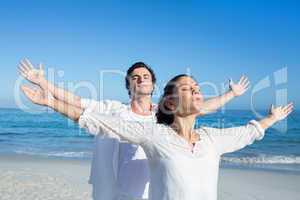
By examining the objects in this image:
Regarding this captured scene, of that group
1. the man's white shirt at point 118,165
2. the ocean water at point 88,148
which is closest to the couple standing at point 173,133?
the man's white shirt at point 118,165

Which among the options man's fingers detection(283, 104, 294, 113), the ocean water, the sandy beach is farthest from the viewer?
the ocean water

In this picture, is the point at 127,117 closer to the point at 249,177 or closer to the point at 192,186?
the point at 192,186

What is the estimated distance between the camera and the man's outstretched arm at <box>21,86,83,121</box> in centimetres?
236

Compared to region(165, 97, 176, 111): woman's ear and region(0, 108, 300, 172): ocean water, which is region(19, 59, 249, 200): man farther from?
region(0, 108, 300, 172): ocean water

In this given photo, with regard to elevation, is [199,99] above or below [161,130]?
above

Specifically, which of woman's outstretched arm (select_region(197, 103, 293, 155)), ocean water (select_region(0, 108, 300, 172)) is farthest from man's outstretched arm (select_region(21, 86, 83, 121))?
ocean water (select_region(0, 108, 300, 172))

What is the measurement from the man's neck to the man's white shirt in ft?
0.14

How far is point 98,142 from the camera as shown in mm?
3160

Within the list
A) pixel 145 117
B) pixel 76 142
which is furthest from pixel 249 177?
pixel 76 142

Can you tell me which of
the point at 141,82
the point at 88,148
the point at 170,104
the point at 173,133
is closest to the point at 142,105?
the point at 141,82

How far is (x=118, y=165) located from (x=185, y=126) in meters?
0.81

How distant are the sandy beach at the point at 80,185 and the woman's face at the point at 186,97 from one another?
17.0ft

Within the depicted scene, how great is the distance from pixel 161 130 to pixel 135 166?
650 millimetres

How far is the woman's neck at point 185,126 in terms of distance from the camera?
255 centimetres
